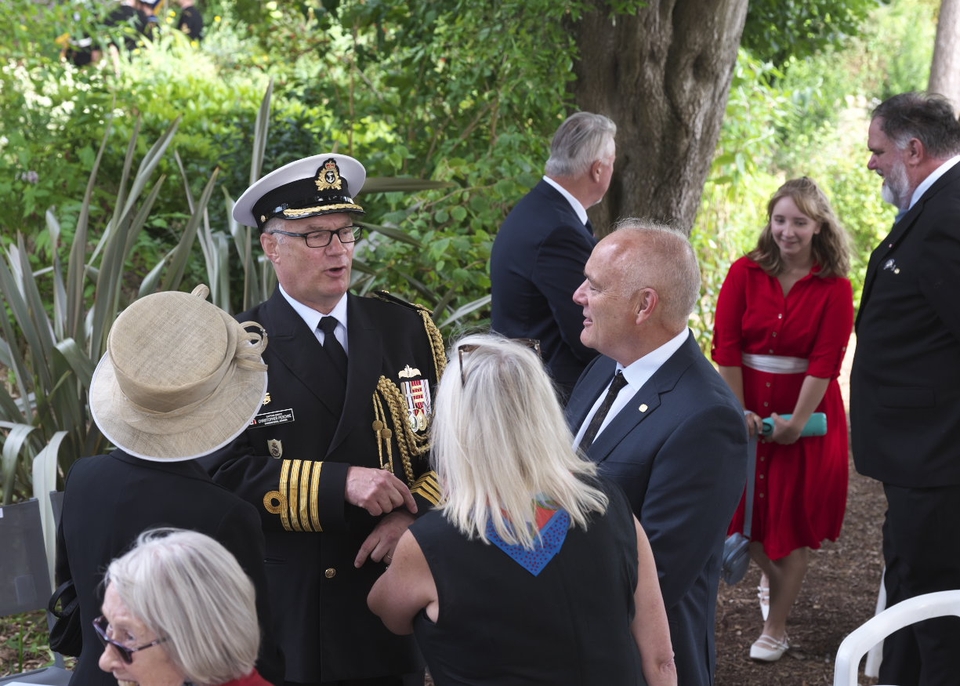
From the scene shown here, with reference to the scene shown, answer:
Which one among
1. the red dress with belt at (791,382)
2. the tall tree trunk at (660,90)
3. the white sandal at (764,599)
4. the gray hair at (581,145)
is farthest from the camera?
the tall tree trunk at (660,90)

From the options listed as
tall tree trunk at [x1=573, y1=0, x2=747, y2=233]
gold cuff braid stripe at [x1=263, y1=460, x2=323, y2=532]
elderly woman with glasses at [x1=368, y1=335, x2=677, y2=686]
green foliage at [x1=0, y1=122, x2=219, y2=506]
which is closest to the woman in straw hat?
elderly woman with glasses at [x1=368, y1=335, x2=677, y2=686]

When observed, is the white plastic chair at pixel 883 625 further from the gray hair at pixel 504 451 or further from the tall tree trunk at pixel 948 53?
the tall tree trunk at pixel 948 53

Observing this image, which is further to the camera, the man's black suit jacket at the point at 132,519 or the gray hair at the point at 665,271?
the gray hair at the point at 665,271

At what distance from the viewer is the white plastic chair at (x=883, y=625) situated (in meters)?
2.35

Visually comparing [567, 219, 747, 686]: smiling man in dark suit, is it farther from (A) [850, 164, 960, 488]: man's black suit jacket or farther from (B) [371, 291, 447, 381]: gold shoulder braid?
(A) [850, 164, 960, 488]: man's black suit jacket

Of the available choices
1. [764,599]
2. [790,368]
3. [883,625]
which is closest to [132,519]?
[883,625]

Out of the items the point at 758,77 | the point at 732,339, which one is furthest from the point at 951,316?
the point at 758,77

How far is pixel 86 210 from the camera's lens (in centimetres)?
398

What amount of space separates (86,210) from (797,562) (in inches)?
114

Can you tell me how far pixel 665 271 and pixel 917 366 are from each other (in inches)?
48.4

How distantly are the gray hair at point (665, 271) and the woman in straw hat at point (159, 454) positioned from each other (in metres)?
0.95

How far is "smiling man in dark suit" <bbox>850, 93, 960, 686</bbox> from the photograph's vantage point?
3.18 m

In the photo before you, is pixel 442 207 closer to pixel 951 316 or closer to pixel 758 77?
pixel 951 316

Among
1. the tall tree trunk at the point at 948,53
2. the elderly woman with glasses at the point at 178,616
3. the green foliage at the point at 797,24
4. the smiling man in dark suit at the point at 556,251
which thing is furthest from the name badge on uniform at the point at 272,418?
the tall tree trunk at the point at 948,53
